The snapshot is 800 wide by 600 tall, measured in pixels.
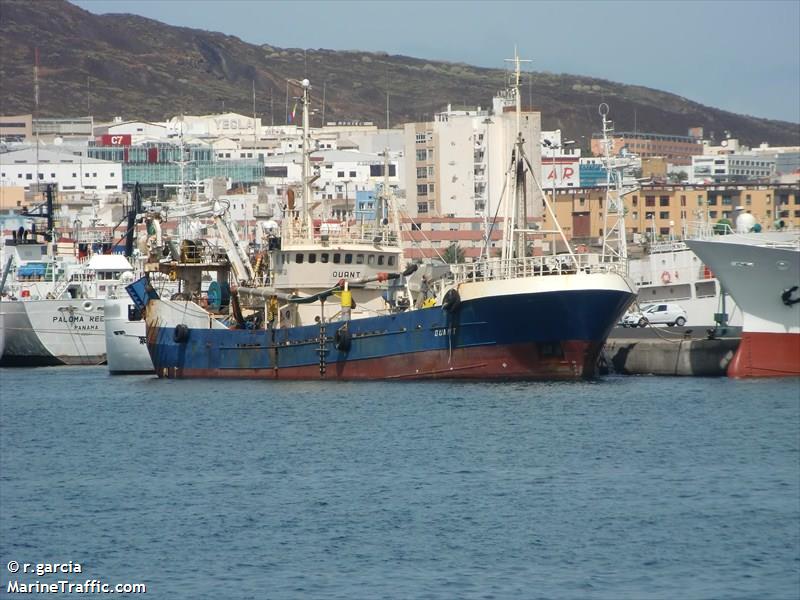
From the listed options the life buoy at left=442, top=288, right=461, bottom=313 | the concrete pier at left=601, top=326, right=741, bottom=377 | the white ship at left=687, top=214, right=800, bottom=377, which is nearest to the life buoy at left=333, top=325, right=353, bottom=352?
the life buoy at left=442, top=288, right=461, bottom=313

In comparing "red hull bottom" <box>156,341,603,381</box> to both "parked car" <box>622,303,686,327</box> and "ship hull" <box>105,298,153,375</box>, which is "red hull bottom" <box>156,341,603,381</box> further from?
"ship hull" <box>105,298,153,375</box>

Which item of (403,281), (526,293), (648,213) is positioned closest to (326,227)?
(403,281)

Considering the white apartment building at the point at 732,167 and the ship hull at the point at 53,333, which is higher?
the white apartment building at the point at 732,167

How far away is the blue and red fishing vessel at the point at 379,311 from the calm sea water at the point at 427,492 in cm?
136

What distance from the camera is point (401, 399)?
137ft

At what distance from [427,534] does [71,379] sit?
35.3 meters

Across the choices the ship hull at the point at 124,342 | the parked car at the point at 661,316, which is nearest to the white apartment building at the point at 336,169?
the ship hull at the point at 124,342

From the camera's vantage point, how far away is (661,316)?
57656mm

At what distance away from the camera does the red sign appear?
174 meters

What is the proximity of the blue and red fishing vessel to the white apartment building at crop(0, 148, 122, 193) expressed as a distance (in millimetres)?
100145

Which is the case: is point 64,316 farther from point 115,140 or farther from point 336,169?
point 115,140

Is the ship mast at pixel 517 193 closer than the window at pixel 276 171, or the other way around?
the ship mast at pixel 517 193

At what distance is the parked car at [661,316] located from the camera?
57125 mm

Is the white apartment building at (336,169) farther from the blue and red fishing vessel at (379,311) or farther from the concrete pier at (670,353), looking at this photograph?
the concrete pier at (670,353)
